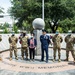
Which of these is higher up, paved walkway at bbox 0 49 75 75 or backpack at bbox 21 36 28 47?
backpack at bbox 21 36 28 47

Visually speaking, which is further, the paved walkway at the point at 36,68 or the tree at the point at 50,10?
the tree at the point at 50,10

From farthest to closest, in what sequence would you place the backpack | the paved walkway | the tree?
the tree → the backpack → the paved walkway

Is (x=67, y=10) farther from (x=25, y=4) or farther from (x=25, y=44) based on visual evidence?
(x=25, y=44)

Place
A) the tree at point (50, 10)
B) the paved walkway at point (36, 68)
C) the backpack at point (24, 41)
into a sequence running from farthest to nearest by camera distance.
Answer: the tree at point (50, 10) → the backpack at point (24, 41) → the paved walkway at point (36, 68)

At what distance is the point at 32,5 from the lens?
29703mm

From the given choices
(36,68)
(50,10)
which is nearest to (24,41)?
(36,68)

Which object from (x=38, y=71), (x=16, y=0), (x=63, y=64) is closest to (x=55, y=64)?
(x=63, y=64)

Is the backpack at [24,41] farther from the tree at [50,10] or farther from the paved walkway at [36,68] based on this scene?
the tree at [50,10]

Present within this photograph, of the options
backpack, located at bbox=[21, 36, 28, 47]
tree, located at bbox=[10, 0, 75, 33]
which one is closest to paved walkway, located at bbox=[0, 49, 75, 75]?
backpack, located at bbox=[21, 36, 28, 47]

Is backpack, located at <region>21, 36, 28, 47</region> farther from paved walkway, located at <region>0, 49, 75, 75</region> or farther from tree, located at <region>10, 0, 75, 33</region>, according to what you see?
tree, located at <region>10, 0, 75, 33</region>

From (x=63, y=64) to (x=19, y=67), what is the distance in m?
2.05

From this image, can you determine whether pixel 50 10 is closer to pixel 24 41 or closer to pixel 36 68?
pixel 24 41

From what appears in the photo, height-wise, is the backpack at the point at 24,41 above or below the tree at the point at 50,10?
below


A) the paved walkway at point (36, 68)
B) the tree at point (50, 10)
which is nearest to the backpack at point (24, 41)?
the paved walkway at point (36, 68)
